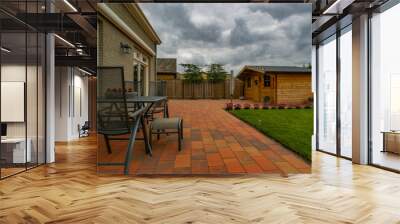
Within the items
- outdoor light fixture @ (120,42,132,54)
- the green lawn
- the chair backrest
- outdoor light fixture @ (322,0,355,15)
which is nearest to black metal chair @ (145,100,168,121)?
the chair backrest

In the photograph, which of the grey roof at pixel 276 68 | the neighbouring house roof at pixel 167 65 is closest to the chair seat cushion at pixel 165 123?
the neighbouring house roof at pixel 167 65

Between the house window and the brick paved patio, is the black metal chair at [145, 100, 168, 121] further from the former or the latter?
the house window

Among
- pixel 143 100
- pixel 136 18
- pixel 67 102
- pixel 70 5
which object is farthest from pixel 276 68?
pixel 67 102

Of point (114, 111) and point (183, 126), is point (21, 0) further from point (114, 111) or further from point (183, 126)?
point (183, 126)

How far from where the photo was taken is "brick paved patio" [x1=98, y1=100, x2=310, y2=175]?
4.32 m

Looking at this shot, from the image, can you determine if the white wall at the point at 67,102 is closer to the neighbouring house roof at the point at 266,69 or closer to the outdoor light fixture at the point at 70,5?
the outdoor light fixture at the point at 70,5

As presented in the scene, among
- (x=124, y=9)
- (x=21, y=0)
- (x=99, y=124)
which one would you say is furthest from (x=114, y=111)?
(x=21, y=0)

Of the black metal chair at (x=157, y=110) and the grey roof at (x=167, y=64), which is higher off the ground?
the grey roof at (x=167, y=64)

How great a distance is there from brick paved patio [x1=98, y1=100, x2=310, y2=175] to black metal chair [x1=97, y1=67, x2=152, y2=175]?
0.28ft

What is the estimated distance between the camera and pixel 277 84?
4.44 meters

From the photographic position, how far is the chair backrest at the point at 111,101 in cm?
430

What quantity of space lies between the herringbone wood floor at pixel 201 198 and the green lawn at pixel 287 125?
407mm

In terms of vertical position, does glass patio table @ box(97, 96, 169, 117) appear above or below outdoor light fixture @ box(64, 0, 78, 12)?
below

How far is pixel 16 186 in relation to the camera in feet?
13.4
